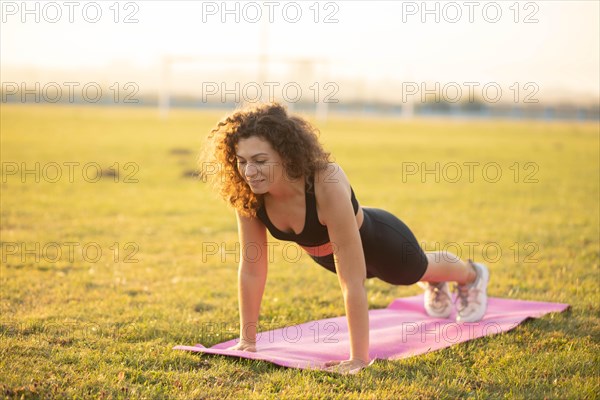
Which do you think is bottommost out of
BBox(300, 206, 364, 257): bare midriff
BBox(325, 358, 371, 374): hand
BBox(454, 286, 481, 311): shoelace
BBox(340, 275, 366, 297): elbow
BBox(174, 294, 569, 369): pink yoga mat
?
BBox(174, 294, 569, 369): pink yoga mat

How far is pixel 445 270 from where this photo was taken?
15.3 feet

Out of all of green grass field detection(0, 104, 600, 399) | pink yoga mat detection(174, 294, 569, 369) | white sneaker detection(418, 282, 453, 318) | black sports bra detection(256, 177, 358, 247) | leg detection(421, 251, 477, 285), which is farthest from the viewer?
white sneaker detection(418, 282, 453, 318)

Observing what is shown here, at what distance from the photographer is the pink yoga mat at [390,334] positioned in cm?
390

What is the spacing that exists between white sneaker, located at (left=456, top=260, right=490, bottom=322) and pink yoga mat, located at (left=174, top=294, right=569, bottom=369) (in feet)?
0.23

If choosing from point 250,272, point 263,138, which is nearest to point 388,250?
point 250,272

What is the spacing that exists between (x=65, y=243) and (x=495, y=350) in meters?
4.67

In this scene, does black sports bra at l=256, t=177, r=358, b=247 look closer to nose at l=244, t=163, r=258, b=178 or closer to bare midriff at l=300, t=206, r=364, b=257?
bare midriff at l=300, t=206, r=364, b=257

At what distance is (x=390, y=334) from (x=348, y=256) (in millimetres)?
954

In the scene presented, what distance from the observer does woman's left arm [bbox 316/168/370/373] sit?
3.62m

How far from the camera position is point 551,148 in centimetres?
2109

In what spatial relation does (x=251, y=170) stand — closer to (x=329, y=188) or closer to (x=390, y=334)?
(x=329, y=188)

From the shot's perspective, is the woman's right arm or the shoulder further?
the woman's right arm

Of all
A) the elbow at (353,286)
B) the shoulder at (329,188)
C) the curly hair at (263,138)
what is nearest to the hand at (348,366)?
the elbow at (353,286)

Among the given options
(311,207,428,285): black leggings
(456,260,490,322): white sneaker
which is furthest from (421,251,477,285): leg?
(311,207,428,285): black leggings
